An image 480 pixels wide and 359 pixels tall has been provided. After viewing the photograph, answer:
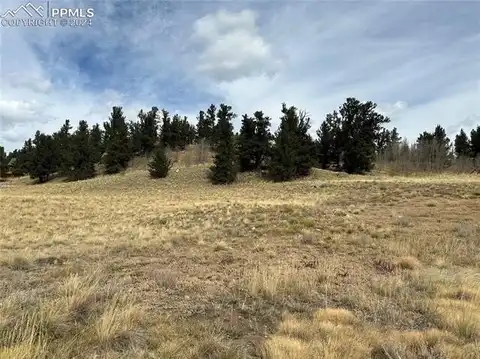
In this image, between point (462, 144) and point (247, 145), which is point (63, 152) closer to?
point (247, 145)

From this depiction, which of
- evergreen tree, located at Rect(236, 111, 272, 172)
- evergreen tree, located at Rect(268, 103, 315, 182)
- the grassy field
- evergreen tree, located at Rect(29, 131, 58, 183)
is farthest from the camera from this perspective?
evergreen tree, located at Rect(29, 131, 58, 183)

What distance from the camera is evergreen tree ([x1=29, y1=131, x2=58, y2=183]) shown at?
6819cm

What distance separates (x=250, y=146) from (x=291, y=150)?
6172mm

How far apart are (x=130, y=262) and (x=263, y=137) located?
42319 mm

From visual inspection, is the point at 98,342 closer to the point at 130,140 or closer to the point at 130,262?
the point at 130,262

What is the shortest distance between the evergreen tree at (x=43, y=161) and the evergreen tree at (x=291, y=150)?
136 feet

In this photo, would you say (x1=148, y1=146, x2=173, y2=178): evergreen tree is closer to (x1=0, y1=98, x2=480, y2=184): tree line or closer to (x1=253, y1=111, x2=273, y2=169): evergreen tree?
(x1=0, y1=98, x2=480, y2=184): tree line

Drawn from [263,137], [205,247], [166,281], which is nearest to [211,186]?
[263,137]

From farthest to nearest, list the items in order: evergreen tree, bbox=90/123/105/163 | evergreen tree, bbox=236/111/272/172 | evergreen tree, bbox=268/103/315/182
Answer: evergreen tree, bbox=90/123/105/163, evergreen tree, bbox=236/111/272/172, evergreen tree, bbox=268/103/315/182

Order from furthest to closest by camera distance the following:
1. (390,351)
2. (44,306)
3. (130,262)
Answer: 1. (130,262)
2. (44,306)
3. (390,351)

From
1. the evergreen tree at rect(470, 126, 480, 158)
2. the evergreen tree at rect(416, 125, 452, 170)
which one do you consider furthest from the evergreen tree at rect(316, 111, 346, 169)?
the evergreen tree at rect(470, 126, 480, 158)

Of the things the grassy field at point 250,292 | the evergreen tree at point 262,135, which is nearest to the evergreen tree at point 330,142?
the evergreen tree at point 262,135

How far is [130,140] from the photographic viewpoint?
69.8 meters

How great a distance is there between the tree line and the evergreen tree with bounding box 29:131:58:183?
0.50 ft
